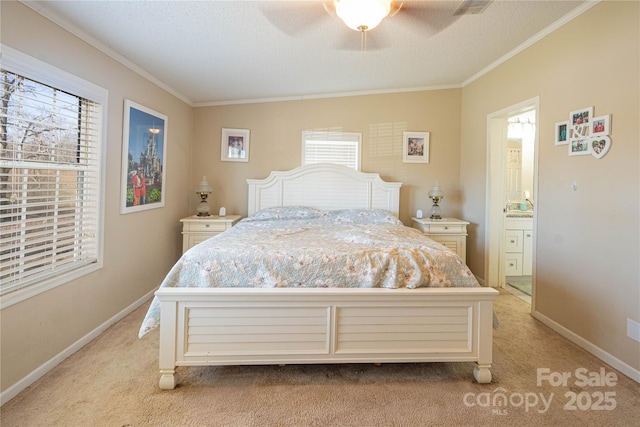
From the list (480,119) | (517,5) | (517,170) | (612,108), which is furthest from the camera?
(517,170)

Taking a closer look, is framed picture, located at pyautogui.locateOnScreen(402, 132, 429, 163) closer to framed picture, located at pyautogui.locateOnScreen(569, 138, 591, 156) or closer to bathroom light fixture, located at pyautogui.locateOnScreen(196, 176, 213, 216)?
framed picture, located at pyautogui.locateOnScreen(569, 138, 591, 156)

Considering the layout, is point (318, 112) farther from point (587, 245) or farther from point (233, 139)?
point (587, 245)

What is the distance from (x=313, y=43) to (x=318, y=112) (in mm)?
1590

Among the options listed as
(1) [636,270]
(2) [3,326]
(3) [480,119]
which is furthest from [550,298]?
(2) [3,326]

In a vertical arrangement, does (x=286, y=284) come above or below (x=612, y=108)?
below

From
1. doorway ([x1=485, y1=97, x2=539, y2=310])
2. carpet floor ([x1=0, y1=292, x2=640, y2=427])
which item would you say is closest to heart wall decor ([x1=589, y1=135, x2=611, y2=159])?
doorway ([x1=485, y1=97, x2=539, y2=310])

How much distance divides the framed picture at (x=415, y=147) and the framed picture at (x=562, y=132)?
1748 mm

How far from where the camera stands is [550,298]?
281 cm

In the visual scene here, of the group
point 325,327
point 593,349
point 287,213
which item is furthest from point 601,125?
point 287,213

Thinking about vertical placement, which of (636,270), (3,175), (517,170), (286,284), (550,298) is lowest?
(550,298)

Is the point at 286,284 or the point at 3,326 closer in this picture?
the point at 3,326

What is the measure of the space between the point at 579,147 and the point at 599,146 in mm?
Result: 178

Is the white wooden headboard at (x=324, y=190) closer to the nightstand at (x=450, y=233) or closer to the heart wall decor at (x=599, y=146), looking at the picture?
the nightstand at (x=450, y=233)

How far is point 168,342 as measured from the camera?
1852mm
